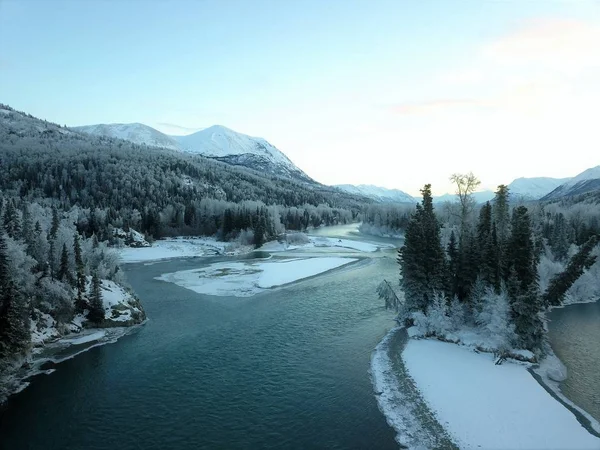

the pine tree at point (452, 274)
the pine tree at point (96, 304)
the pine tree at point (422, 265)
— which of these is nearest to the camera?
the pine tree at point (422, 265)

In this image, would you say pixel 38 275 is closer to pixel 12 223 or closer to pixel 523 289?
pixel 12 223

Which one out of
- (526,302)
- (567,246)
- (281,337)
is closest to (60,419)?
(281,337)

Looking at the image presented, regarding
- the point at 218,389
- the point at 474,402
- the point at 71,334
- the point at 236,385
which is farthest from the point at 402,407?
the point at 71,334

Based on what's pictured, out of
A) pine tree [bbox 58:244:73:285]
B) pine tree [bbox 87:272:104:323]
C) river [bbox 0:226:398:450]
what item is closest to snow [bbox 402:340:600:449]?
river [bbox 0:226:398:450]

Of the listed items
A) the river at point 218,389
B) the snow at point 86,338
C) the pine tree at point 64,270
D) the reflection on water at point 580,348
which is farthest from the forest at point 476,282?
the pine tree at point 64,270

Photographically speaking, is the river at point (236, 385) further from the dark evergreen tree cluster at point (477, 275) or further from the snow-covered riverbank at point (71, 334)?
the dark evergreen tree cluster at point (477, 275)

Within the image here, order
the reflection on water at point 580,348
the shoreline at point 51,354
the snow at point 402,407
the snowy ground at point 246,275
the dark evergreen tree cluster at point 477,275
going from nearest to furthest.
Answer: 1. the snow at point 402,407
2. the reflection on water at point 580,348
3. the shoreline at point 51,354
4. the dark evergreen tree cluster at point 477,275
5. the snowy ground at point 246,275
